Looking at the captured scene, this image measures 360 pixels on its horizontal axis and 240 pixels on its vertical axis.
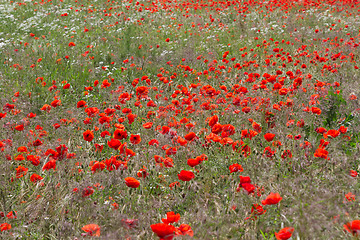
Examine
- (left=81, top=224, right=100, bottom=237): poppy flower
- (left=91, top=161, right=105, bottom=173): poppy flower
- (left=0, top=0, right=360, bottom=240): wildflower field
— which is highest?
(left=81, top=224, right=100, bottom=237): poppy flower

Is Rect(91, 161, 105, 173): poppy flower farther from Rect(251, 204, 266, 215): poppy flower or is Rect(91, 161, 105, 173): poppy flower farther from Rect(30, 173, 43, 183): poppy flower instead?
Rect(251, 204, 266, 215): poppy flower

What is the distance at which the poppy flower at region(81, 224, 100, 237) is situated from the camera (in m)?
1.60

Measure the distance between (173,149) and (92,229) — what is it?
104 centimetres

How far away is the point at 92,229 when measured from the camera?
1.61m

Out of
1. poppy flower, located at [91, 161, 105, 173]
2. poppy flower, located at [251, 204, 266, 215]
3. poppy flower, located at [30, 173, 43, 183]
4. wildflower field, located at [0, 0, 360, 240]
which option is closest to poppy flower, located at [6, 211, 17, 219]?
wildflower field, located at [0, 0, 360, 240]

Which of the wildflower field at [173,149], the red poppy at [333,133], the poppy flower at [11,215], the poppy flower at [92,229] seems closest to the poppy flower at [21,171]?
the wildflower field at [173,149]

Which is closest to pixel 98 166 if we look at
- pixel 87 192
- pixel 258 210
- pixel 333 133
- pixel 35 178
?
pixel 87 192

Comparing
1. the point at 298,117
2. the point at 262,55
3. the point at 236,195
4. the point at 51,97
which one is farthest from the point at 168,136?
the point at 262,55

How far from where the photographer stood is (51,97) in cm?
466

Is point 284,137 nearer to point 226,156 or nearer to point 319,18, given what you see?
point 226,156

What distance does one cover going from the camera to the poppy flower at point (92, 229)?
160 cm

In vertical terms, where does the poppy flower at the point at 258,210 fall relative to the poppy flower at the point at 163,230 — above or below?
below

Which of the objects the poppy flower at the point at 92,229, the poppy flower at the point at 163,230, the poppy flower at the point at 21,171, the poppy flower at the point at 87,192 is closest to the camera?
the poppy flower at the point at 163,230

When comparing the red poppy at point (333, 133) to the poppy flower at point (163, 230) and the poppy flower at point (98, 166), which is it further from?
the poppy flower at point (98, 166)
